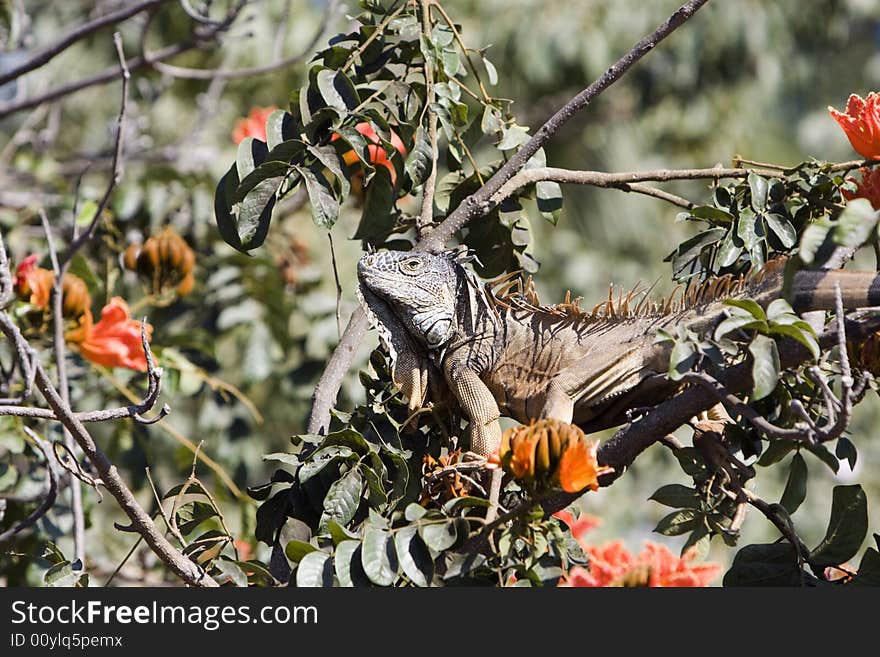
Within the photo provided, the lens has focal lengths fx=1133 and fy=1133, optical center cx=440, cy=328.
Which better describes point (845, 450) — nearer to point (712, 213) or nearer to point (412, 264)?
point (712, 213)

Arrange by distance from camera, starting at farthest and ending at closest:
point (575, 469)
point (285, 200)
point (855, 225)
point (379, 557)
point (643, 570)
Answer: point (285, 200) → point (643, 570) → point (379, 557) → point (575, 469) → point (855, 225)

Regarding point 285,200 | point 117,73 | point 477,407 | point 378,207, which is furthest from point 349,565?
point 117,73

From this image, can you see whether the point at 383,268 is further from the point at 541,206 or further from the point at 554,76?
the point at 554,76

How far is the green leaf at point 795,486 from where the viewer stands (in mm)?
2277

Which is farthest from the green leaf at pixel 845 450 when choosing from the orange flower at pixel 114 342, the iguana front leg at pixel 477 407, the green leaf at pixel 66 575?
the orange flower at pixel 114 342

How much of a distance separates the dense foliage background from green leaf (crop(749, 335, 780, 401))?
2.96ft

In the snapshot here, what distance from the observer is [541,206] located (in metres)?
2.57

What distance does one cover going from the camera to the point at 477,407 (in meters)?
2.27

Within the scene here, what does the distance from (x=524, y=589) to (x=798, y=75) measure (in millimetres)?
7929

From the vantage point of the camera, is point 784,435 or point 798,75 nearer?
point 784,435

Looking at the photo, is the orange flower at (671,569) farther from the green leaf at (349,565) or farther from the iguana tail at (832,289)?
the green leaf at (349,565)

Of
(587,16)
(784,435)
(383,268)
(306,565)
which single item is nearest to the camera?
(784,435)

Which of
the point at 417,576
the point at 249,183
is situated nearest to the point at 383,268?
the point at 249,183

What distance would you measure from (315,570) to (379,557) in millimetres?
117
